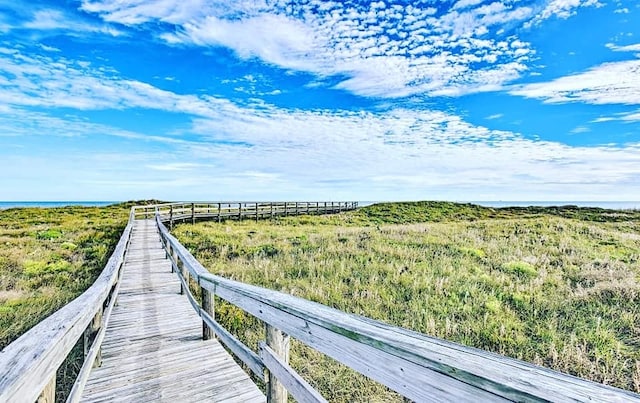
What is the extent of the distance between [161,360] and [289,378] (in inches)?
→ 110

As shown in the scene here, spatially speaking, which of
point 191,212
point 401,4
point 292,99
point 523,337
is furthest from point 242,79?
point 523,337

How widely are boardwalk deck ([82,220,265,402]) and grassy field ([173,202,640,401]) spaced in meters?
1.08

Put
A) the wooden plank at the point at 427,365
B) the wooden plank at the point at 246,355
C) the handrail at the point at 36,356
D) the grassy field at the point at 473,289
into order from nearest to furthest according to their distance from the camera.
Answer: the wooden plank at the point at 427,365 → the handrail at the point at 36,356 → the wooden plank at the point at 246,355 → the grassy field at the point at 473,289

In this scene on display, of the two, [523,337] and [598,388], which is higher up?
[598,388]

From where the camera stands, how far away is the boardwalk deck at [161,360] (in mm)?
3516

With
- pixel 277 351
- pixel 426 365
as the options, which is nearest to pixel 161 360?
pixel 277 351

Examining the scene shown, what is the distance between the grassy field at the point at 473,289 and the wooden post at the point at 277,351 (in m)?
1.88

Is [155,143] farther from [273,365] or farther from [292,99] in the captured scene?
[273,365]

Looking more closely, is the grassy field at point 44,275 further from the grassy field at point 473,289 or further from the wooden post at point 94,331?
the grassy field at point 473,289

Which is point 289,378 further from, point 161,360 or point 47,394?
point 161,360

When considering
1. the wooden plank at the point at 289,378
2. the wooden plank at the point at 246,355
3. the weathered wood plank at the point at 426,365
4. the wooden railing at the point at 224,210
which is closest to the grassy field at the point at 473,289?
the wooden plank at the point at 246,355

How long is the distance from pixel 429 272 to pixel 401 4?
12017 mm

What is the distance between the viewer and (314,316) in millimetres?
1956

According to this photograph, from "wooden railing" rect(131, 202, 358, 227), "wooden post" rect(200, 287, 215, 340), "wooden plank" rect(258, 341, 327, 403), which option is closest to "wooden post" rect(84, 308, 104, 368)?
"wooden post" rect(200, 287, 215, 340)
